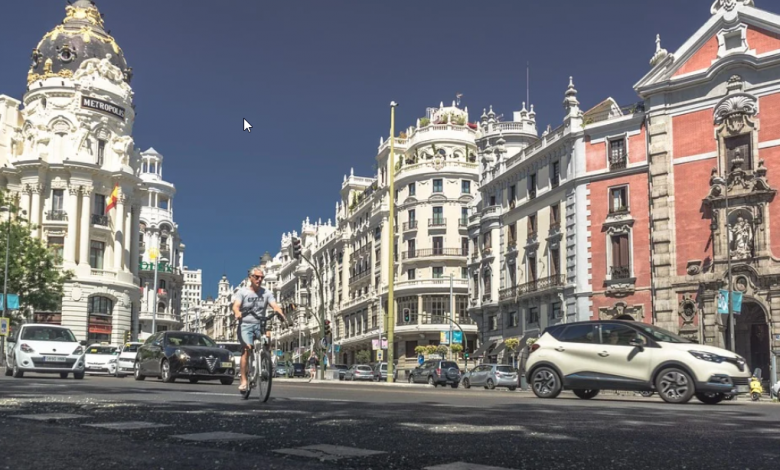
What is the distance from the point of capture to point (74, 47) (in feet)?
222

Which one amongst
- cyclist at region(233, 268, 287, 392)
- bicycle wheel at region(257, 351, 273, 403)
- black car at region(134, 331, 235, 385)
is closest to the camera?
bicycle wheel at region(257, 351, 273, 403)

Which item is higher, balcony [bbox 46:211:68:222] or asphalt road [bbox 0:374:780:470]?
balcony [bbox 46:211:68:222]

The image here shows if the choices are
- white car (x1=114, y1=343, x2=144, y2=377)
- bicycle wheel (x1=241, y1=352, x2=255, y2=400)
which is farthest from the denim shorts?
white car (x1=114, y1=343, x2=144, y2=377)

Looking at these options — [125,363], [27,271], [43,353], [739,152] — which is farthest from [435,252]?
[43,353]

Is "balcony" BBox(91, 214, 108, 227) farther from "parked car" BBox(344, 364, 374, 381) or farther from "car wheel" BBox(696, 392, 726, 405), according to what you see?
"car wheel" BBox(696, 392, 726, 405)

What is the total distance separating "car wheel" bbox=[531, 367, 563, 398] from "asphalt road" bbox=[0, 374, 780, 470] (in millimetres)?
6197

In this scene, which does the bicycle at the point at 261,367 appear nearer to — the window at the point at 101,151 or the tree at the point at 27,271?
the tree at the point at 27,271

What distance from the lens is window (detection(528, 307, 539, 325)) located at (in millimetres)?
48306

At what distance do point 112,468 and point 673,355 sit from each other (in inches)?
472

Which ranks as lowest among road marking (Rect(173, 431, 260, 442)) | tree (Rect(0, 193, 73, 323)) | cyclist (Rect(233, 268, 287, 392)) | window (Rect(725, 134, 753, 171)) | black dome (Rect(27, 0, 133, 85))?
road marking (Rect(173, 431, 260, 442))

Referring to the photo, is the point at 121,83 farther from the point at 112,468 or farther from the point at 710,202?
the point at 112,468

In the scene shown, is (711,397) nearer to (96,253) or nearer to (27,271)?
(27,271)

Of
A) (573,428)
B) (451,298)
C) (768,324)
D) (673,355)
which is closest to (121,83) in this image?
(451,298)

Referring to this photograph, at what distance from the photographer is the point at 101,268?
65.4 metres
